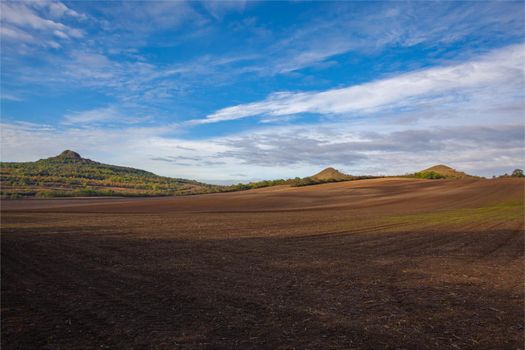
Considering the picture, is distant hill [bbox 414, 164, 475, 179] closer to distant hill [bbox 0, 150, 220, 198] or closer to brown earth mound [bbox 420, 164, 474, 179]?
brown earth mound [bbox 420, 164, 474, 179]

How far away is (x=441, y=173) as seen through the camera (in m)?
91.8

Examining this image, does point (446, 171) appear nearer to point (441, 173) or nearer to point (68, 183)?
point (441, 173)

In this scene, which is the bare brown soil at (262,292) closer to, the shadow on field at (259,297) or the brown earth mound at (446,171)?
the shadow on field at (259,297)

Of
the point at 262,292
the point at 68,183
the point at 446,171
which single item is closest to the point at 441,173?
the point at 446,171

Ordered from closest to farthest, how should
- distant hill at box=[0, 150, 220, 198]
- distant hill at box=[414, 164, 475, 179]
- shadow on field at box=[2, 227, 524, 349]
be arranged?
shadow on field at box=[2, 227, 524, 349]
distant hill at box=[0, 150, 220, 198]
distant hill at box=[414, 164, 475, 179]

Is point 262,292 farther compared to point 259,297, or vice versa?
point 262,292

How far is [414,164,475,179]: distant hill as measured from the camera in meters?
89.2

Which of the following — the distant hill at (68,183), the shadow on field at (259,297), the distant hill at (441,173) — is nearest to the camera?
the shadow on field at (259,297)

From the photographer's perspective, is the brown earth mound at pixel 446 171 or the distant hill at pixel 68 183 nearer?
the distant hill at pixel 68 183

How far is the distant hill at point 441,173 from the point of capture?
8925cm

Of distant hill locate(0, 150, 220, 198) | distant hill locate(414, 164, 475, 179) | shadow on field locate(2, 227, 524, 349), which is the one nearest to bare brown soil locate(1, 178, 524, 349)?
shadow on field locate(2, 227, 524, 349)

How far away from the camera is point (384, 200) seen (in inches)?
2005

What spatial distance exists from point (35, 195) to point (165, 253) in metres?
67.7

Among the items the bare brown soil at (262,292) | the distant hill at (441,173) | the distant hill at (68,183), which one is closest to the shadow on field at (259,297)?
the bare brown soil at (262,292)
